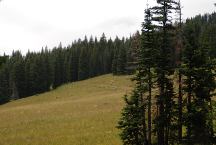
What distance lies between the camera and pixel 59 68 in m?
148

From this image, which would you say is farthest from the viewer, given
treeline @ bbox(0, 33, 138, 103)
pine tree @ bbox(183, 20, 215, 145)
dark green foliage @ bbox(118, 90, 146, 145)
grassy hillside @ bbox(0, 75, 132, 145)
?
treeline @ bbox(0, 33, 138, 103)

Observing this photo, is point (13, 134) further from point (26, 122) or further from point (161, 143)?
point (161, 143)

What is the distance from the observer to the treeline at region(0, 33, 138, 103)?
424 ft

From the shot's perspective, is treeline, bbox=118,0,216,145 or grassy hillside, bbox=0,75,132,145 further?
grassy hillside, bbox=0,75,132,145

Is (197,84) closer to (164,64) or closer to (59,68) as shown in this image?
(164,64)

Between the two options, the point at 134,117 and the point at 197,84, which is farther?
the point at 134,117

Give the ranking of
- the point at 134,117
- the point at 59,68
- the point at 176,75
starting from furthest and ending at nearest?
1. the point at 59,68
2. the point at 134,117
3. the point at 176,75

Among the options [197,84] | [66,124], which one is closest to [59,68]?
[66,124]

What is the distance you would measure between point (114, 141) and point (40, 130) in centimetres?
1537

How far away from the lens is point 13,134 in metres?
55.2

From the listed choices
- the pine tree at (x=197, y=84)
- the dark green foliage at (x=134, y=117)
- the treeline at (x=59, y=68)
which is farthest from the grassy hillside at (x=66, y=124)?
the treeline at (x=59, y=68)

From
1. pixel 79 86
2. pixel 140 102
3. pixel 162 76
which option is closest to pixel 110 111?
pixel 140 102

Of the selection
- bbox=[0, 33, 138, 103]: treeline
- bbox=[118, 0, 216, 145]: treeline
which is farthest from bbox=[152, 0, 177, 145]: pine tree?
bbox=[0, 33, 138, 103]: treeline

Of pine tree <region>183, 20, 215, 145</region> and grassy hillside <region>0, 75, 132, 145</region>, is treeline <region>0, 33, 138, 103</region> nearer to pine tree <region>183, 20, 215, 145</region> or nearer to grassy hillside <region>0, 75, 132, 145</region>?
grassy hillside <region>0, 75, 132, 145</region>
